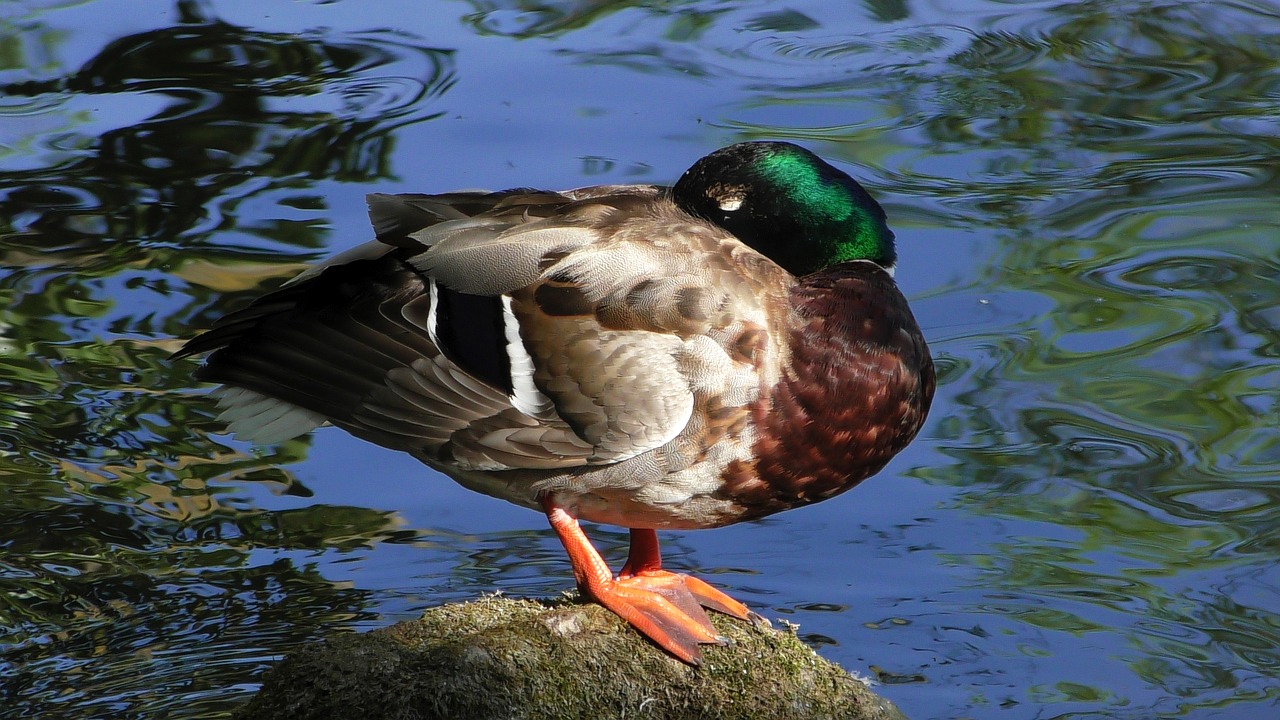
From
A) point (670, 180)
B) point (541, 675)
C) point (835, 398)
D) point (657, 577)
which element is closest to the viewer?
point (541, 675)

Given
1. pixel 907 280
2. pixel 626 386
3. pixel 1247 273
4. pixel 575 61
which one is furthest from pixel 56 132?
pixel 1247 273

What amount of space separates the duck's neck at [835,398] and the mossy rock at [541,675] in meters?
0.50

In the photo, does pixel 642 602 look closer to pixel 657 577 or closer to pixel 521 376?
pixel 657 577

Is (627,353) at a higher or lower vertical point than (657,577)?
higher

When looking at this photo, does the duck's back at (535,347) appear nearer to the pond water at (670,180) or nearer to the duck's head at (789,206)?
the duck's head at (789,206)

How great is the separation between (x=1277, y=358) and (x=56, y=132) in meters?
6.49

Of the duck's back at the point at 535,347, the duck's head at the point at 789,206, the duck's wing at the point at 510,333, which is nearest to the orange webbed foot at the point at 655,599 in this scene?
the duck's back at the point at 535,347

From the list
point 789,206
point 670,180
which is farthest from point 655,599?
point 670,180

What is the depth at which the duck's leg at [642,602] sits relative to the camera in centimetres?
426

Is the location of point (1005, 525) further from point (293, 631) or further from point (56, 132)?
point (56, 132)

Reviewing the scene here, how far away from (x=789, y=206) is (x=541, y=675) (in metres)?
1.57

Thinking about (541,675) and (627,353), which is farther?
(627,353)

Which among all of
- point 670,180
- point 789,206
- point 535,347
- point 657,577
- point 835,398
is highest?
point 789,206

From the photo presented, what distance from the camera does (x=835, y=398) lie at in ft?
14.0
